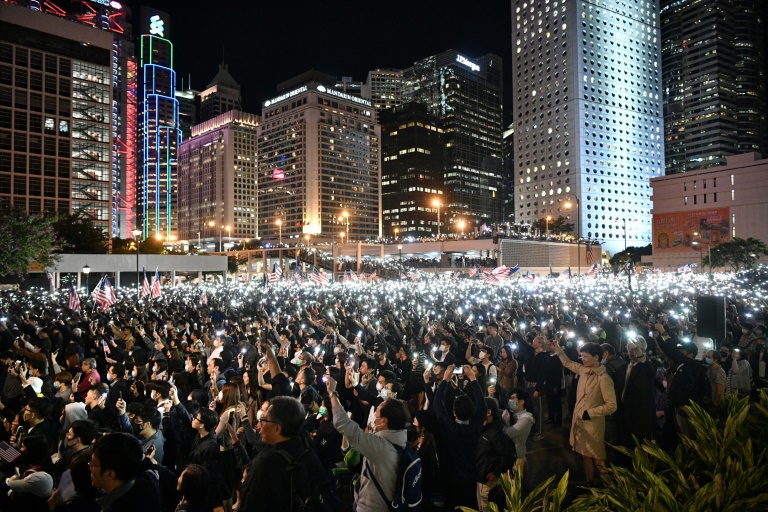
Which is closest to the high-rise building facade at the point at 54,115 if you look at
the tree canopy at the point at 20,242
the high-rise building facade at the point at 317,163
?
the tree canopy at the point at 20,242

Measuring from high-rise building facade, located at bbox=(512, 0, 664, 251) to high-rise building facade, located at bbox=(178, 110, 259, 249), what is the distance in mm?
83776

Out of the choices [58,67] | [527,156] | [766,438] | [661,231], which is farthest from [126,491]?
[527,156]

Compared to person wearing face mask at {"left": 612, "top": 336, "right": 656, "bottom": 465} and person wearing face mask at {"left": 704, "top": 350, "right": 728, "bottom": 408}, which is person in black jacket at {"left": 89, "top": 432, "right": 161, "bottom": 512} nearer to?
person wearing face mask at {"left": 612, "top": 336, "right": 656, "bottom": 465}

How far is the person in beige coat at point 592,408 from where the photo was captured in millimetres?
5652

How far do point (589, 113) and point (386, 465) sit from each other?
13085 cm

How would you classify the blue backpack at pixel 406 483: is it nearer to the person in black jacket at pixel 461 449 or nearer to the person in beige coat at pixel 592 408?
the person in black jacket at pixel 461 449

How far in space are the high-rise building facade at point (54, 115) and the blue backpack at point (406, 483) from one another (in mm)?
77292

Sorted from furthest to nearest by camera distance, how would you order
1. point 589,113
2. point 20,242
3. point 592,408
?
1. point 589,113
2. point 20,242
3. point 592,408

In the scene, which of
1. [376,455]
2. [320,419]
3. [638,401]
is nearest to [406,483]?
[376,455]

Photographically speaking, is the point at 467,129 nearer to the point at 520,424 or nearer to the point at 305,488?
the point at 520,424

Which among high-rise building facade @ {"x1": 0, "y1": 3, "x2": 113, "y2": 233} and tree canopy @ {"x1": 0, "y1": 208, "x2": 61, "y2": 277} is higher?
high-rise building facade @ {"x1": 0, "y1": 3, "x2": 113, "y2": 233}

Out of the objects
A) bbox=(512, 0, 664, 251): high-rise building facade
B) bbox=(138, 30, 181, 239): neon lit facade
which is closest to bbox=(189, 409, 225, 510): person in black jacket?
bbox=(512, 0, 664, 251): high-rise building facade

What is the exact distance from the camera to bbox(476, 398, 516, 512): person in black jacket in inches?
177

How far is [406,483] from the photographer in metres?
3.71
